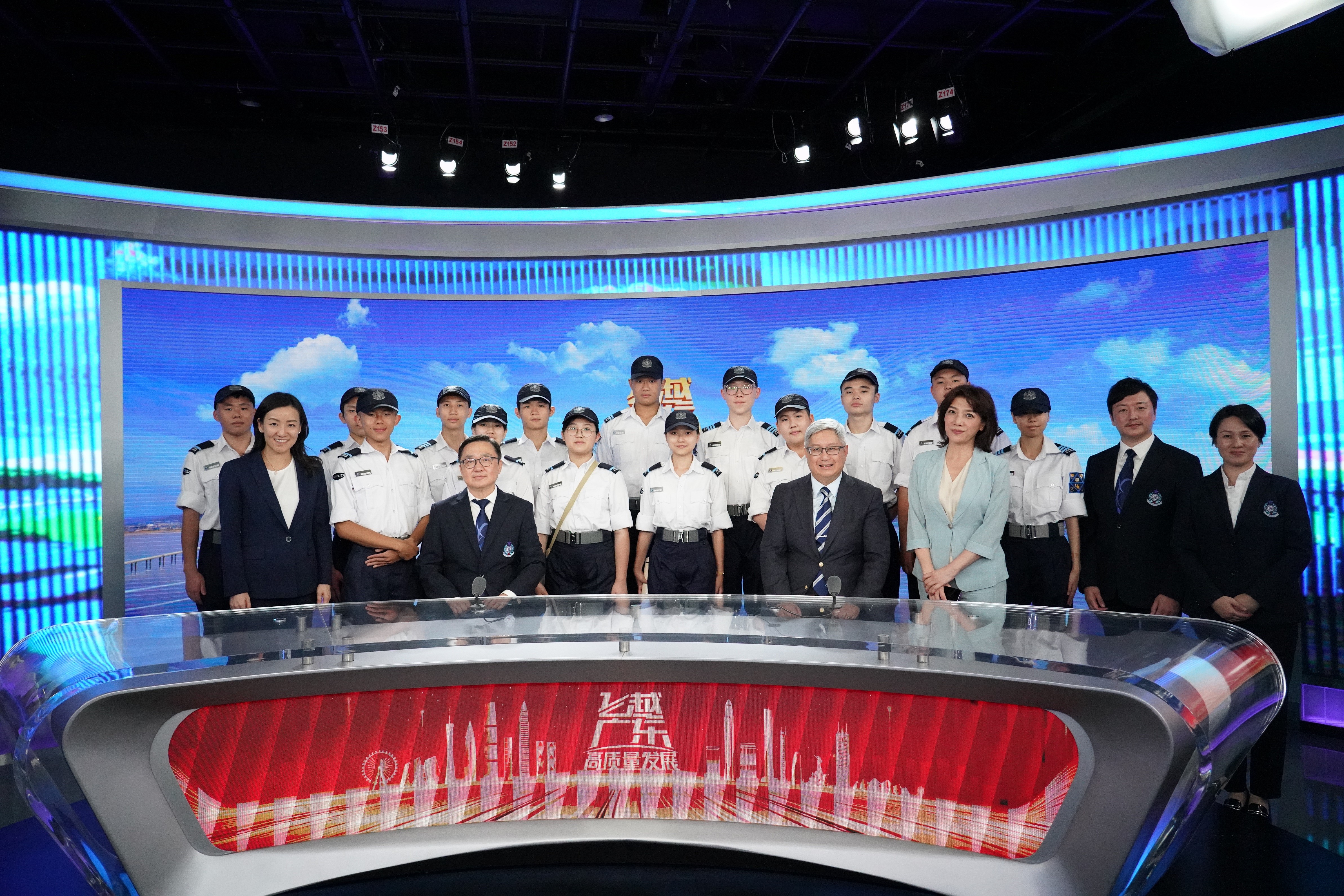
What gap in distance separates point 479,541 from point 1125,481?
3.06 meters

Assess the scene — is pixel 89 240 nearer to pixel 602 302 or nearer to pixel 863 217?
pixel 602 302

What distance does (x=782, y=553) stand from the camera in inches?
136

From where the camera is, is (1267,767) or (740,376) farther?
(740,376)

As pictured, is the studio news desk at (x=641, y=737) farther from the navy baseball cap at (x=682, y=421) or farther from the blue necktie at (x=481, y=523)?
the navy baseball cap at (x=682, y=421)

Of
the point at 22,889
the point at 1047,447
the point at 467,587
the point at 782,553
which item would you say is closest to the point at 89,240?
the point at 467,587

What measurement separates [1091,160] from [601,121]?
3.45 metres

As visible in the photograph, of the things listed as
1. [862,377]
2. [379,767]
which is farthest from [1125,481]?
[379,767]

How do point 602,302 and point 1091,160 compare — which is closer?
point 1091,160

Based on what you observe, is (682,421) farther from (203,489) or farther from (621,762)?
(203,489)

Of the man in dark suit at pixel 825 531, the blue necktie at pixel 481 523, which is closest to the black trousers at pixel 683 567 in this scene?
the man in dark suit at pixel 825 531

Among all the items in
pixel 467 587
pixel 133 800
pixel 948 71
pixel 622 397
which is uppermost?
pixel 948 71

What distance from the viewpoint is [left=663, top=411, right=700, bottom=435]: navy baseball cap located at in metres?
4.20

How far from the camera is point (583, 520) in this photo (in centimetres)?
415

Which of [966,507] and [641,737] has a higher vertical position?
[966,507]
